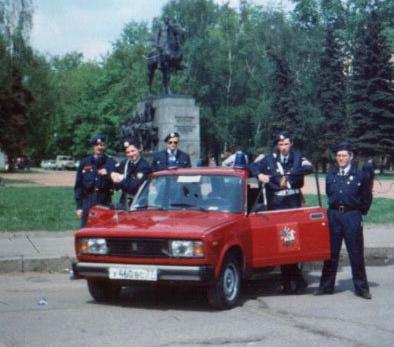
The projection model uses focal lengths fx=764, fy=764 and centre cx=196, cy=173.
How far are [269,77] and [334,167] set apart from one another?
186ft

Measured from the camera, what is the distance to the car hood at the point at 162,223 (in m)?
8.20

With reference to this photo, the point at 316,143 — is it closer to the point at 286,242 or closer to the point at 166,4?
the point at 166,4

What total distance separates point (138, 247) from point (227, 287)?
3.71 ft

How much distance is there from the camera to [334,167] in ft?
31.7

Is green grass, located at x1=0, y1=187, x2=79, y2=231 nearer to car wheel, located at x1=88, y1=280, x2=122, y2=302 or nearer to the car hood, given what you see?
car wheel, located at x1=88, y1=280, x2=122, y2=302

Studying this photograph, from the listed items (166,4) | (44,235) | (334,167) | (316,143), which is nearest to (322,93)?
(316,143)

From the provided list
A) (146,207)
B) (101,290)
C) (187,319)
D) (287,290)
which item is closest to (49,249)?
(146,207)

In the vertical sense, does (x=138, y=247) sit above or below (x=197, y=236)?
below

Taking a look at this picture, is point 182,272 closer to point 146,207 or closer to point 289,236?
point 146,207

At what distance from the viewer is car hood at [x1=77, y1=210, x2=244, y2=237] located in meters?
8.20

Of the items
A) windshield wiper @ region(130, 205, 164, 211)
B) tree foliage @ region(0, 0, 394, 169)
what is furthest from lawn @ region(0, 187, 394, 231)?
tree foliage @ region(0, 0, 394, 169)

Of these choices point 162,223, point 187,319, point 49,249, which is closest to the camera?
point 187,319

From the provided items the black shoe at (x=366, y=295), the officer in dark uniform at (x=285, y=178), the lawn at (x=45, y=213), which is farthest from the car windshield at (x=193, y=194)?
the lawn at (x=45, y=213)

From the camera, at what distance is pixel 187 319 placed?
26.1 ft
